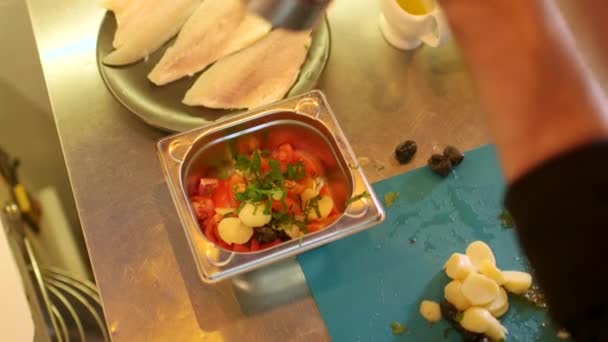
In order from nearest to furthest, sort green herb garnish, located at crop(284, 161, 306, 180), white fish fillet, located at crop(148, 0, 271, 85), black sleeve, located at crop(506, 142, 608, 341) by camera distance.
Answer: black sleeve, located at crop(506, 142, 608, 341)
green herb garnish, located at crop(284, 161, 306, 180)
white fish fillet, located at crop(148, 0, 271, 85)

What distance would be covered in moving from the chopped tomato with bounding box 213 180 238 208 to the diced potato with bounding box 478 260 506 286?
39 centimetres

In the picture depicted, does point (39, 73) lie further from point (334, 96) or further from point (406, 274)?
point (406, 274)

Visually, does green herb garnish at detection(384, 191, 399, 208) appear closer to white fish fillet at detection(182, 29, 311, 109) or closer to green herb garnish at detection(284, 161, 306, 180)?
green herb garnish at detection(284, 161, 306, 180)

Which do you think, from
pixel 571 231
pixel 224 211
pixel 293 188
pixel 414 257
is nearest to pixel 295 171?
pixel 293 188

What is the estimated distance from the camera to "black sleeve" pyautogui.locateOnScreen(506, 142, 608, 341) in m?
0.50

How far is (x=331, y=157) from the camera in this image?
987 millimetres

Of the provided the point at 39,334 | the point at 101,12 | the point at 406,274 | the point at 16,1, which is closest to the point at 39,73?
the point at 16,1

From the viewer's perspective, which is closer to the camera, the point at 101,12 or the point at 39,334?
the point at 39,334

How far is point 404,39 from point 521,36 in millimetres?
650

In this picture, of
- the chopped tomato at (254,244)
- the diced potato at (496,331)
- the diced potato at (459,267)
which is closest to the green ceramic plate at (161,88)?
the chopped tomato at (254,244)

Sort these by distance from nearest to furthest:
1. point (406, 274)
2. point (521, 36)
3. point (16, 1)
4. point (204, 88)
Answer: point (521, 36) < point (406, 274) < point (204, 88) < point (16, 1)

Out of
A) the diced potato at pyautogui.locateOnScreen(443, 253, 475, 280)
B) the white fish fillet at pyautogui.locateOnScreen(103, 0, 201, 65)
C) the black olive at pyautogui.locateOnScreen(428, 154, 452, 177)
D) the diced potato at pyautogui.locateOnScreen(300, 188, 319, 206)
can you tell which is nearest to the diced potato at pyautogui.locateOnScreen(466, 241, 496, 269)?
the diced potato at pyautogui.locateOnScreen(443, 253, 475, 280)

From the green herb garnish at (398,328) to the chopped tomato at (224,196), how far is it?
0.30 metres

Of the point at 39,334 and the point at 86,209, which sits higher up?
the point at 86,209
